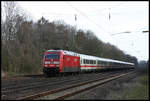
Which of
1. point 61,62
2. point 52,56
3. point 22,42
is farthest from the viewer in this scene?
point 22,42

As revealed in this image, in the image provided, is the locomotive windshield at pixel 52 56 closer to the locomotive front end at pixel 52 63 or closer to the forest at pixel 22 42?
the locomotive front end at pixel 52 63

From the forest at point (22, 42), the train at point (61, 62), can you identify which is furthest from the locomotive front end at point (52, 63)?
the forest at point (22, 42)

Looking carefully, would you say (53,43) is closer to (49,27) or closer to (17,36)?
(49,27)

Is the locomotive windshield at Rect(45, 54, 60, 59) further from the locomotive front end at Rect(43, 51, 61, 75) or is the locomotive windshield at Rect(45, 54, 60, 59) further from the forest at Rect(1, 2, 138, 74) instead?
the forest at Rect(1, 2, 138, 74)

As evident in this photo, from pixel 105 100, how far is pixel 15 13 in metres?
35.4

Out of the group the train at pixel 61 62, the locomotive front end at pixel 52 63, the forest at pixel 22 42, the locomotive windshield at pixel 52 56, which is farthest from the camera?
the forest at pixel 22 42

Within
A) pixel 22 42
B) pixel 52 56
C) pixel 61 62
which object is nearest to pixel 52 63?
pixel 52 56

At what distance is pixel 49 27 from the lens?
218ft

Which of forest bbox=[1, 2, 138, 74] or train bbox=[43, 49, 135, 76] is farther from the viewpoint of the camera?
forest bbox=[1, 2, 138, 74]

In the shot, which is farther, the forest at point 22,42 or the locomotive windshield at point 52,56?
the forest at point 22,42

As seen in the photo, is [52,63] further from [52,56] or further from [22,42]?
[22,42]

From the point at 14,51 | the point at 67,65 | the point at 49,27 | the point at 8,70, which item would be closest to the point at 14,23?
the point at 14,51

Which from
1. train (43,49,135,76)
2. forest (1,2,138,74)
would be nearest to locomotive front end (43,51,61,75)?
train (43,49,135,76)

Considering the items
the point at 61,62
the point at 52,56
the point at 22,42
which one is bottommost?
the point at 61,62
